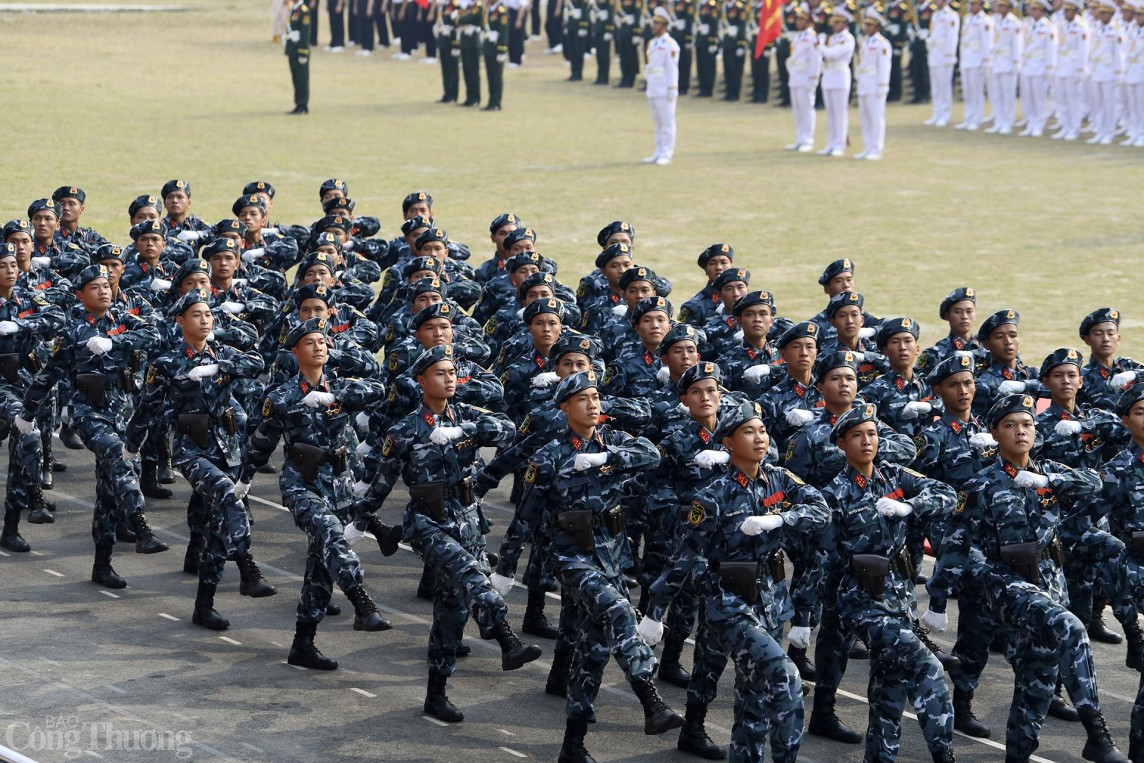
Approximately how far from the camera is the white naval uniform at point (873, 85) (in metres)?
28.4

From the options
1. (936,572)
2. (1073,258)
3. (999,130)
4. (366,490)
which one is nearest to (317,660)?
(366,490)

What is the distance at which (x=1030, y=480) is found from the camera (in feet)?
Result: 30.7

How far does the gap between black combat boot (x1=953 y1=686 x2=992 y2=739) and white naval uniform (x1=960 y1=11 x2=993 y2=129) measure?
23.8 m

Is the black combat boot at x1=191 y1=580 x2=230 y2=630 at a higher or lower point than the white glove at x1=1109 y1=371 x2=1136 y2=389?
lower

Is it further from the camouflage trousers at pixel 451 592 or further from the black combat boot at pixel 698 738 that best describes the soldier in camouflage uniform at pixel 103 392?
the black combat boot at pixel 698 738

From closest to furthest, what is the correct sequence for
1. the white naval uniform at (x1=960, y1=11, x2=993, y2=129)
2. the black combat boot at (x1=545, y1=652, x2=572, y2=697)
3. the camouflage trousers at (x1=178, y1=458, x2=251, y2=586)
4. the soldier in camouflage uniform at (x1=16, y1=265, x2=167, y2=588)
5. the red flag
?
the black combat boot at (x1=545, y1=652, x2=572, y2=697) < the camouflage trousers at (x1=178, y1=458, x2=251, y2=586) < the soldier in camouflage uniform at (x1=16, y1=265, x2=167, y2=588) < the white naval uniform at (x1=960, y1=11, x2=993, y2=129) < the red flag

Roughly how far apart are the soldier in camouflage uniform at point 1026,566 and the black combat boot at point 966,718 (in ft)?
1.47

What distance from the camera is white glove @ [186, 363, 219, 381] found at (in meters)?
11.5

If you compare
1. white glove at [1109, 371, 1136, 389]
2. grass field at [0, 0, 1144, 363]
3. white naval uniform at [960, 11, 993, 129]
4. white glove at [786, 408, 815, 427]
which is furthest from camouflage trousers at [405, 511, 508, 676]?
white naval uniform at [960, 11, 993, 129]

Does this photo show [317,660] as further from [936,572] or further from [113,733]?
[936,572]

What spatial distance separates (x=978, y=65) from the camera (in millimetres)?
32156

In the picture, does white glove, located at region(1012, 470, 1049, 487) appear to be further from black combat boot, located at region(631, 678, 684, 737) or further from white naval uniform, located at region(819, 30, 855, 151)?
white naval uniform, located at region(819, 30, 855, 151)

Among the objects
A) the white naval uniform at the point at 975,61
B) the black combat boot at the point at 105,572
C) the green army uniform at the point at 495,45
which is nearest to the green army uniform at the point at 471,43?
the green army uniform at the point at 495,45

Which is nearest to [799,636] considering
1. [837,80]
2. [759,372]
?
[759,372]
